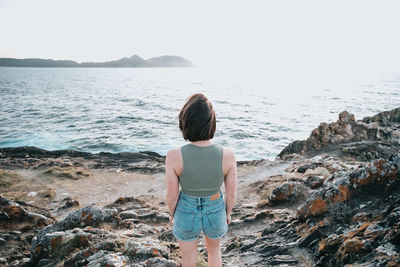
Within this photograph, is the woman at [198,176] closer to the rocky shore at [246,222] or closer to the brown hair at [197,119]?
the brown hair at [197,119]

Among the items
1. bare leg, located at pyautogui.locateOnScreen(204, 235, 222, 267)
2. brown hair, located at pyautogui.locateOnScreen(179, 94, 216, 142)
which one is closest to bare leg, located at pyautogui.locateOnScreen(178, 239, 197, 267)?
bare leg, located at pyautogui.locateOnScreen(204, 235, 222, 267)

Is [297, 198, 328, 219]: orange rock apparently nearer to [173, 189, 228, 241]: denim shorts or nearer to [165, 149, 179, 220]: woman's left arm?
[173, 189, 228, 241]: denim shorts

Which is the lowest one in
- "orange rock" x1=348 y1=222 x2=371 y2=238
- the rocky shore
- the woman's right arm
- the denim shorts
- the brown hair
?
the rocky shore

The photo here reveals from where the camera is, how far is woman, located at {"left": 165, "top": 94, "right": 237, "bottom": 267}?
285 cm

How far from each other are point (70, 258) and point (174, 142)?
21704 millimetres

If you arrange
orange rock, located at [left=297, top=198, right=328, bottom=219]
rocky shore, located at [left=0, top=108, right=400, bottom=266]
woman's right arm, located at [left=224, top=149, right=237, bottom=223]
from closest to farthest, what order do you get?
woman's right arm, located at [left=224, top=149, right=237, bottom=223] → rocky shore, located at [left=0, top=108, right=400, bottom=266] → orange rock, located at [left=297, top=198, right=328, bottom=219]

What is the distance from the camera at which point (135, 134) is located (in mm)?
29000

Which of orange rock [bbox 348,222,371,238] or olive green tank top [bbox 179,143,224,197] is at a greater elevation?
olive green tank top [bbox 179,143,224,197]

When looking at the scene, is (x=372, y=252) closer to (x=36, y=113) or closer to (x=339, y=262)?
(x=339, y=262)

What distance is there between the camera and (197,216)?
306 cm

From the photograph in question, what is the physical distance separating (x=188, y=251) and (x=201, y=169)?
1192 millimetres

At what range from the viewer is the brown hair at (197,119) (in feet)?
9.33

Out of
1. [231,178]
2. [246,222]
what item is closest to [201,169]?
[231,178]

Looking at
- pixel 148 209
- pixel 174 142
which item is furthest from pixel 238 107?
pixel 148 209
